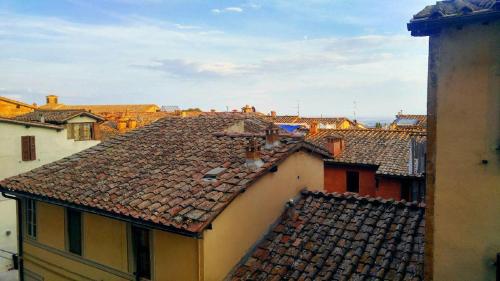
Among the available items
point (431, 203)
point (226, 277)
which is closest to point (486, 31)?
point (431, 203)

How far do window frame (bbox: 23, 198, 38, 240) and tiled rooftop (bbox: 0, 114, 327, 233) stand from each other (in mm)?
904

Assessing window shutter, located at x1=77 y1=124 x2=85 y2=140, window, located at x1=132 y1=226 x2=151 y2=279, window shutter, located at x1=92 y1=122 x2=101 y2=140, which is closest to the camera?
window, located at x1=132 y1=226 x2=151 y2=279

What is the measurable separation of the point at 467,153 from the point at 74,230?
8895 mm

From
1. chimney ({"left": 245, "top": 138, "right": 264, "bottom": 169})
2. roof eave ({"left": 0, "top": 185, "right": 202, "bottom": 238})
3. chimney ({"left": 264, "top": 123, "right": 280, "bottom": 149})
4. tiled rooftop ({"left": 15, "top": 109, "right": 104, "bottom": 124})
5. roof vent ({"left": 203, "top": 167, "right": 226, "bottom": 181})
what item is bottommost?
roof eave ({"left": 0, "top": 185, "right": 202, "bottom": 238})

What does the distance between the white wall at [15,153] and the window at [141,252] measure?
49.2 feet

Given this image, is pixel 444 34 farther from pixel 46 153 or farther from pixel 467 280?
pixel 46 153

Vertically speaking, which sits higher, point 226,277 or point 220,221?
point 220,221

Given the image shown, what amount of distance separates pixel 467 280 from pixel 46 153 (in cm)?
2328

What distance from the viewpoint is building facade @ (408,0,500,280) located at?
482 cm

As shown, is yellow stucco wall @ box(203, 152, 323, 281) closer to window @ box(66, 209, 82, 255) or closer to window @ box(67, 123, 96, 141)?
window @ box(66, 209, 82, 255)

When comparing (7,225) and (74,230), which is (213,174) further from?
(7,225)


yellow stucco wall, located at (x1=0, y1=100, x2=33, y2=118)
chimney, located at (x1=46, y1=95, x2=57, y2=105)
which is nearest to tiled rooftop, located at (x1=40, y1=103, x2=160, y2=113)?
chimney, located at (x1=46, y1=95, x2=57, y2=105)

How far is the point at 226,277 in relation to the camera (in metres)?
7.62

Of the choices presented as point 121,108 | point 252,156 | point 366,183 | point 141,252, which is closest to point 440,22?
point 252,156
